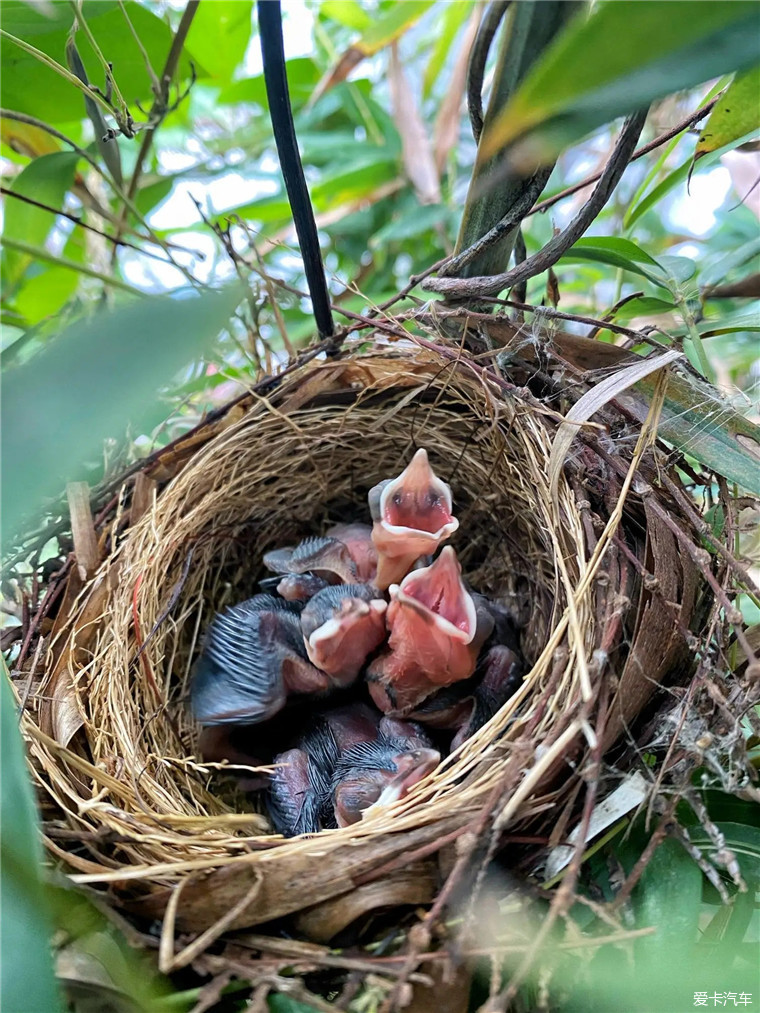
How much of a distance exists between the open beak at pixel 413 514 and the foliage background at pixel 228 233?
0.71 feet

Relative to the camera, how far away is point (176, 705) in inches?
33.1

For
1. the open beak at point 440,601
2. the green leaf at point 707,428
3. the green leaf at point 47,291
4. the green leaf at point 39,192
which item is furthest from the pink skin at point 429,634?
the green leaf at point 47,291

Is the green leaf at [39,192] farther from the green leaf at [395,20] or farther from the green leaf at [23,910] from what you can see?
the green leaf at [23,910]

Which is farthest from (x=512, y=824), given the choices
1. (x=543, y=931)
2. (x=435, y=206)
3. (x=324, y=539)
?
(x=435, y=206)

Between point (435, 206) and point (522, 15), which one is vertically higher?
point (435, 206)

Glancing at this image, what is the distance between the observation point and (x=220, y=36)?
3.87ft

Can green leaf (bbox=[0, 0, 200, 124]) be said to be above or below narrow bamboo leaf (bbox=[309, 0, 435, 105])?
below

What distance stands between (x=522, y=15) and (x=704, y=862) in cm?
57

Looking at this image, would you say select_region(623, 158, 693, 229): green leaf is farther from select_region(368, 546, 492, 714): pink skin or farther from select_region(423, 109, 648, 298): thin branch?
select_region(368, 546, 492, 714): pink skin

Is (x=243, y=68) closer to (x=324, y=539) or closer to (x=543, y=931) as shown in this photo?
(x=324, y=539)

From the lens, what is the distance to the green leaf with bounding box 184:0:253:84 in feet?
3.71

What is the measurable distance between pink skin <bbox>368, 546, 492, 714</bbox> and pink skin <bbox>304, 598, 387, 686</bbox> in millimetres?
19

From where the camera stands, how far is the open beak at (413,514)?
747 millimetres

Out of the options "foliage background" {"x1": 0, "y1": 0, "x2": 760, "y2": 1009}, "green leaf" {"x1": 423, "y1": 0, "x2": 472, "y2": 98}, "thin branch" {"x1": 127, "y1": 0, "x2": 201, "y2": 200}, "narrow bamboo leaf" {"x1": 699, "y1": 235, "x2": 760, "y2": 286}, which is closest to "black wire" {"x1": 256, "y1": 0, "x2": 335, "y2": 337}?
"foliage background" {"x1": 0, "y1": 0, "x2": 760, "y2": 1009}
